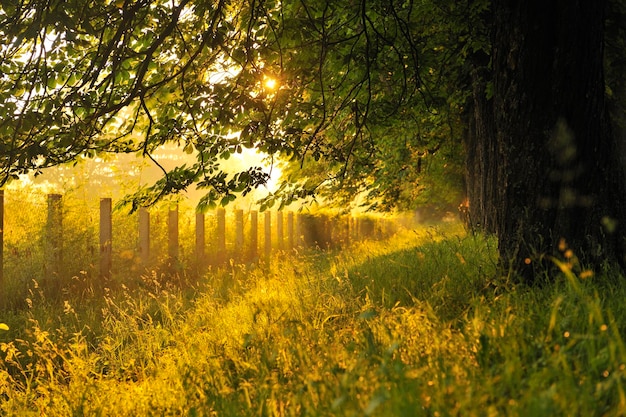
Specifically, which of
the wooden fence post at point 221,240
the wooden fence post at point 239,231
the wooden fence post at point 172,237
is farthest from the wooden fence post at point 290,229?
the wooden fence post at point 172,237

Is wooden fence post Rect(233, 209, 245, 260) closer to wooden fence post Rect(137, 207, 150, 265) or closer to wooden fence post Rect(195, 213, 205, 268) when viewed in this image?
wooden fence post Rect(195, 213, 205, 268)

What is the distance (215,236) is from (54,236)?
593 centimetres

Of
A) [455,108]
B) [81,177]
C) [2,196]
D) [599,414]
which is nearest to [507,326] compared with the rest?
[599,414]

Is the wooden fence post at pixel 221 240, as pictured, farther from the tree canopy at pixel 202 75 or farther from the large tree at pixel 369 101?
the large tree at pixel 369 101

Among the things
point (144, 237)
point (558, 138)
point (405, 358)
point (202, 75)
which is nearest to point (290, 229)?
point (144, 237)

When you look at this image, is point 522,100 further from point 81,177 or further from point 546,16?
point 81,177

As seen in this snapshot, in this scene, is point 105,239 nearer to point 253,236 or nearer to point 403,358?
point 253,236

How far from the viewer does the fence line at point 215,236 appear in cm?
917

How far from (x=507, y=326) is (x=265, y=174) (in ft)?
10.8

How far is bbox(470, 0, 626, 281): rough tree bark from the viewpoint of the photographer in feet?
13.8

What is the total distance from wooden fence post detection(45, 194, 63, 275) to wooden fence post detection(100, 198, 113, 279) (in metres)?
0.77

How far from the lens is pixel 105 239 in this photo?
32.6 ft

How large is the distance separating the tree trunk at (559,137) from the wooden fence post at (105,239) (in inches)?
306

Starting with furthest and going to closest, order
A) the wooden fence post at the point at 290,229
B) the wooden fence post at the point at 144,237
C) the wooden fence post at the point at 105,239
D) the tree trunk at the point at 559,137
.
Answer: the wooden fence post at the point at 290,229
the wooden fence post at the point at 144,237
the wooden fence post at the point at 105,239
the tree trunk at the point at 559,137
